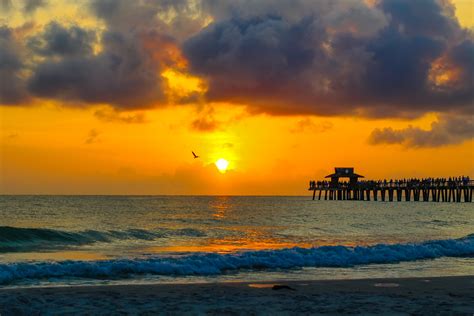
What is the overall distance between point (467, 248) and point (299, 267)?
9560mm

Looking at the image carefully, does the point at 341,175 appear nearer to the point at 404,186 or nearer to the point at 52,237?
the point at 404,186

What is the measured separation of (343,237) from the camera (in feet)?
119

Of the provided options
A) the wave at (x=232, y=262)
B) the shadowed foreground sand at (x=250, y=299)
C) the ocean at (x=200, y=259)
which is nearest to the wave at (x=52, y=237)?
the ocean at (x=200, y=259)

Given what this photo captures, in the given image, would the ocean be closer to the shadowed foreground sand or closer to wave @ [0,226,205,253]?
wave @ [0,226,205,253]

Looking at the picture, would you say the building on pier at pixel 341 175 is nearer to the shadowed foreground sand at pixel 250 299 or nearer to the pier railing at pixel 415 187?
the pier railing at pixel 415 187

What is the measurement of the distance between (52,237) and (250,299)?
2279 cm

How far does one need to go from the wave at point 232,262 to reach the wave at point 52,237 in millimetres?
10061

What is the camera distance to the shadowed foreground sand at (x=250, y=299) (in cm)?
1143

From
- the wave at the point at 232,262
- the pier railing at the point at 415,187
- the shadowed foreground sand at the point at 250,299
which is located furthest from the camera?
the pier railing at the point at 415,187

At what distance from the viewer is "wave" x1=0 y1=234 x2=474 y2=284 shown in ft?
57.3

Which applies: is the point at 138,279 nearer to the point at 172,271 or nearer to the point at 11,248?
the point at 172,271

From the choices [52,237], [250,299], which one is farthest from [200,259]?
[52,237]

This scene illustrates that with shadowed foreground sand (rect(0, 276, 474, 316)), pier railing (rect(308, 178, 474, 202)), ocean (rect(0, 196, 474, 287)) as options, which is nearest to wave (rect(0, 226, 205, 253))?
ocean (rect(0, 196, 474, 287))

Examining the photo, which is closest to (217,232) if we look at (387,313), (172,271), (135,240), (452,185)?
(135,240)
